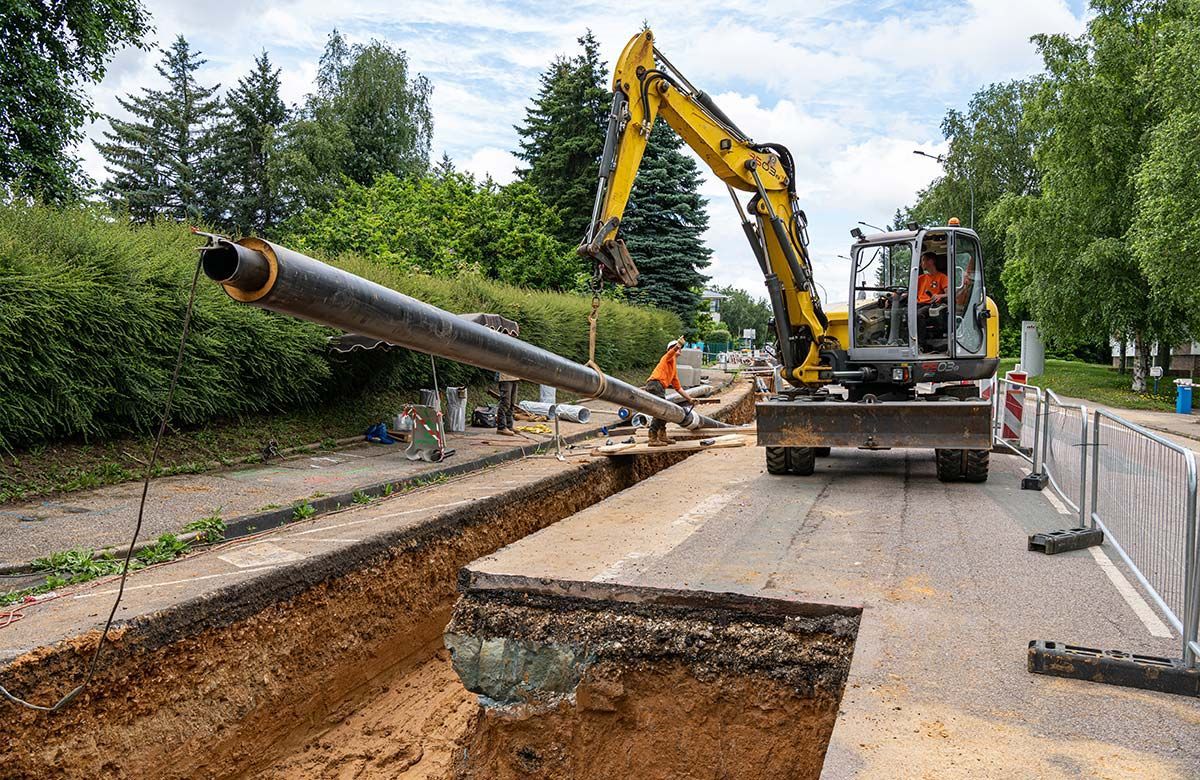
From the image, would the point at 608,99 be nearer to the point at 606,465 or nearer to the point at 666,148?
the point at 666,148

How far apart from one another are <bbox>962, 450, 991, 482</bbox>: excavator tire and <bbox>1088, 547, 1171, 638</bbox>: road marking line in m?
2.63

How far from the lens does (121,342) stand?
9672 millimetres

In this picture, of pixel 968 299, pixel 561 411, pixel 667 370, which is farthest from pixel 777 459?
pixel 561 411

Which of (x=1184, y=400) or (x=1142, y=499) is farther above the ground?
(x=1142, y=499)

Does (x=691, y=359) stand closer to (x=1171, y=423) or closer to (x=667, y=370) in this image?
(x=1171, y=423)

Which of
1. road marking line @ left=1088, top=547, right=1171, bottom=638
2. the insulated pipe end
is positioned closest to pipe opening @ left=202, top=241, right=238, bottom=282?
the insulated pipe end

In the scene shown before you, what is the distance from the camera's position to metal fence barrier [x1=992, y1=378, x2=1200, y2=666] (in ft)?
13.5

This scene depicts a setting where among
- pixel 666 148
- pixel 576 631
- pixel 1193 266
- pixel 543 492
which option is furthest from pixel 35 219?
pixel 666 148

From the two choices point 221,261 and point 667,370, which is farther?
point 667,370

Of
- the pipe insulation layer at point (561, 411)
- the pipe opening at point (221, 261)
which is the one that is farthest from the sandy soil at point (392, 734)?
the pipe insulation layer at point (561, 411)

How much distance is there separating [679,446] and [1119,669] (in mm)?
6989

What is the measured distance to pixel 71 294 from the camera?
906 centimetres

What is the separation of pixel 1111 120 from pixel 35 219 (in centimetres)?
3251

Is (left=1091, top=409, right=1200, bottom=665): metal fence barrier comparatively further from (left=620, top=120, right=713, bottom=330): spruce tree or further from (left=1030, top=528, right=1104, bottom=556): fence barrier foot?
(left=620, top=120, right=713, bottom=330): spruce tree
